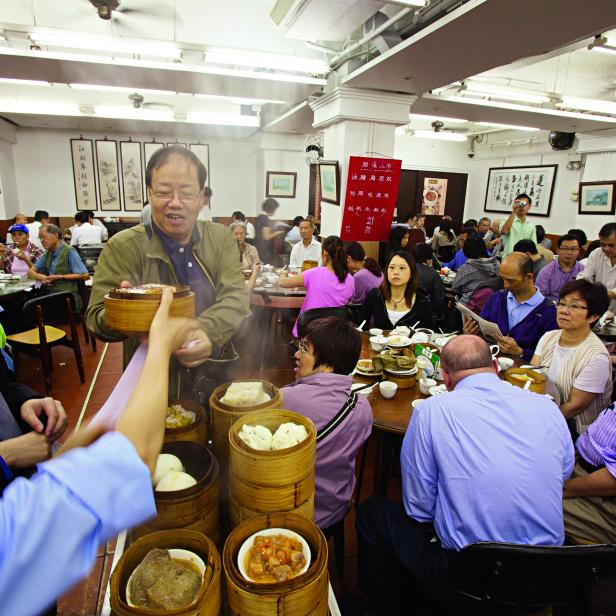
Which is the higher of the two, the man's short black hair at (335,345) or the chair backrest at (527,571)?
the man's short black hair at (335,345)

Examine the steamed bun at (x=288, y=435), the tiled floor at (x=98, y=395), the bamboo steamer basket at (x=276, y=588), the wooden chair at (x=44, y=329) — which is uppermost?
the steamed bun at (x=288, y=435)

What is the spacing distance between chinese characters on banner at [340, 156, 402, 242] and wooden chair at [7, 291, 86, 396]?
370 cm

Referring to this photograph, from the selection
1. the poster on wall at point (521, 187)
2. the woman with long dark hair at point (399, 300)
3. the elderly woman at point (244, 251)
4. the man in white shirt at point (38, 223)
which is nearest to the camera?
the woman with long dark hair at point (399, 300)

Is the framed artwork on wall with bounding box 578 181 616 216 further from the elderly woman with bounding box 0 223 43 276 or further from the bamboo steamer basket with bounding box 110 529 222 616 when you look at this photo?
the elderly woman with bounding box 0 223 43 276

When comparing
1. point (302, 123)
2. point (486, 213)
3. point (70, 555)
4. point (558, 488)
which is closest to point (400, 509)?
point (558, 488)

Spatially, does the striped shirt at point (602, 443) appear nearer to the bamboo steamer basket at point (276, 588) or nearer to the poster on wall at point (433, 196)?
the bamboo steamer basket at point (276, 588)

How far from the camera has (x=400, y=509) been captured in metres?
1.92

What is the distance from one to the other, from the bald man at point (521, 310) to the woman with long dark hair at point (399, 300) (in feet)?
2.23

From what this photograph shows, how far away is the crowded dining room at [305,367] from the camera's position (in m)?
0.92

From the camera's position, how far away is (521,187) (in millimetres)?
11383

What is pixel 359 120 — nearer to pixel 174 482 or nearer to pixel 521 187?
pixel 174 482

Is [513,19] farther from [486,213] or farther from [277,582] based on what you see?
[486,213]

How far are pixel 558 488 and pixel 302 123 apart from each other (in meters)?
8.39

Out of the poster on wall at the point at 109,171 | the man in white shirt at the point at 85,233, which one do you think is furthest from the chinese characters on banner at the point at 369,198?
the poster on wall at the point at 109,171
